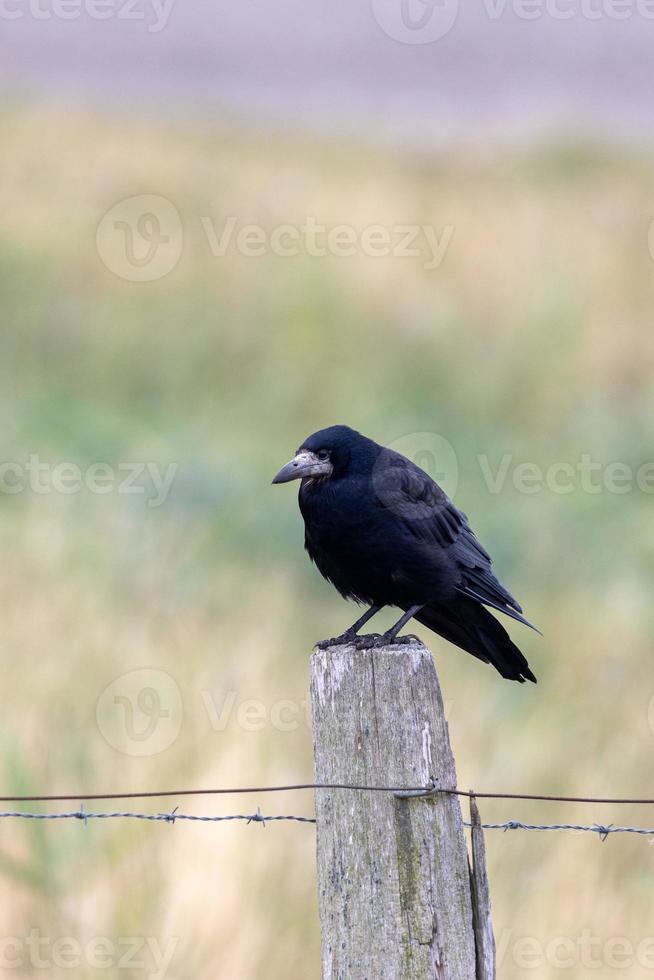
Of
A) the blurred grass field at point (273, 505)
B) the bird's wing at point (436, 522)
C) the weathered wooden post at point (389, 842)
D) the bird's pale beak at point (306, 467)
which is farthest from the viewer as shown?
the blurred grass field at point (273, 505)

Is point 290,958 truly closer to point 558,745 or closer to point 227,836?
point 227,836

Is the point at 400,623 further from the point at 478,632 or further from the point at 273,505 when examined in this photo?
the point at 273,505

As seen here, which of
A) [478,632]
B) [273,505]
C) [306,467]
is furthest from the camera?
[273,505]

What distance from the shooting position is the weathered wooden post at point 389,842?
263 centimetres

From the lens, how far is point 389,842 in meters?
2.65

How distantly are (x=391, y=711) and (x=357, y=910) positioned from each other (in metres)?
0.40

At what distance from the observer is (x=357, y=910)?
2654 millimetres

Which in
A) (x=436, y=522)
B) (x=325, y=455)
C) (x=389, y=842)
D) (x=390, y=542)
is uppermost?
(x=325, y=455)

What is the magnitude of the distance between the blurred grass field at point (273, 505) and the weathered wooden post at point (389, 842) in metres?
1.69

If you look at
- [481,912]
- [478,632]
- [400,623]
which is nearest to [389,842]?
[481,912]

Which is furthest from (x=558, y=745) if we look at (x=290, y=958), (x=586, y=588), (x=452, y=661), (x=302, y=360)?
(x=302, y=360)

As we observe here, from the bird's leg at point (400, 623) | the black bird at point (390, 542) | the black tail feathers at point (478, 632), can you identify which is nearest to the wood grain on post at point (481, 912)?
the bird's leg at point (400, 623)

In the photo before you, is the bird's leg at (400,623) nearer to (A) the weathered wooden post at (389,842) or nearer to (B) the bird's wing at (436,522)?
(B) the bird's wing at (436,522)

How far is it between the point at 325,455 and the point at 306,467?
8 cm
